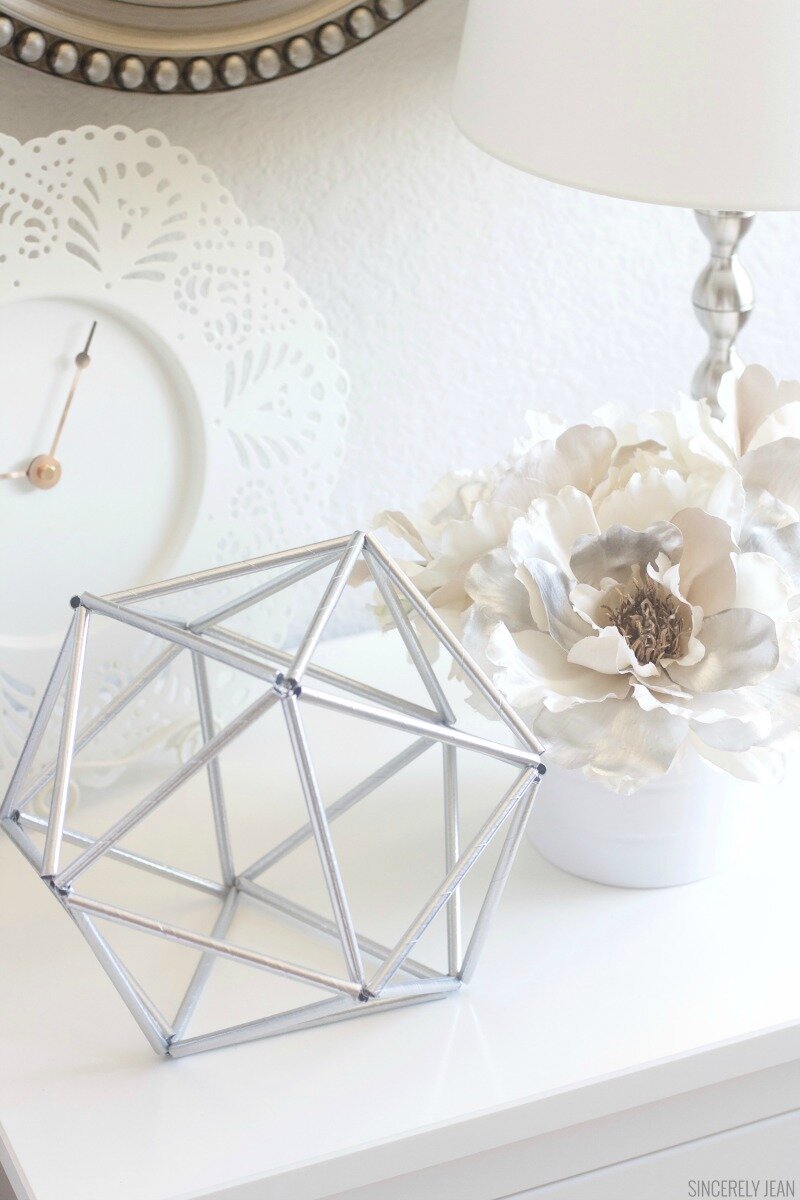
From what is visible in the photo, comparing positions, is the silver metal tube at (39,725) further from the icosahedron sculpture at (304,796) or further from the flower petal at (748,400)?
the flower petal at (748,400)

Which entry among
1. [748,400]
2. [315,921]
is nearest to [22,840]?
[315,921]

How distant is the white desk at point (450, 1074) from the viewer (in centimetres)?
44

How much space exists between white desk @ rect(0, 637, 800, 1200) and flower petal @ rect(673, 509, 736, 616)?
0.52ft

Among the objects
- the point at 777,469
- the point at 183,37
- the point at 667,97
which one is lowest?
the point at 777,469

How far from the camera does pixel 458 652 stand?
0.48 meters

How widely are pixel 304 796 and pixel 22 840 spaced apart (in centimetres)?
11

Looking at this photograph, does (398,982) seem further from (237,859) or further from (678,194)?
(678,194)

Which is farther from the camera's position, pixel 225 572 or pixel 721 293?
pixel 721 293

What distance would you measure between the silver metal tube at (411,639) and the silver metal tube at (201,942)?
0.12 m

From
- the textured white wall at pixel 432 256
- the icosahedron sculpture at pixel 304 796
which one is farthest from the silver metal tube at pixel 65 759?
the textured white wall at pixel 432 256

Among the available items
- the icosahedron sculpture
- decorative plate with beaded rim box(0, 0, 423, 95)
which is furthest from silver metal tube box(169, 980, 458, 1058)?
decorative plate with beaded rim box(0, 0, 423, 95)

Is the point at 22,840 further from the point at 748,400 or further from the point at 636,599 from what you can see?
the point at 748,400

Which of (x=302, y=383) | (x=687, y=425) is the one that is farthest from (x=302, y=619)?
(x=687, y=425)

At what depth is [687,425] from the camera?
1.82ft
